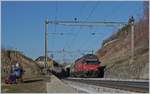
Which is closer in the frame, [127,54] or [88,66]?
[88,66]

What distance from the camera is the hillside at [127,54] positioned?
6330cm

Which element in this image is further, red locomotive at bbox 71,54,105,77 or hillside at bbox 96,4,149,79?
red locomotive at bbox 71,54,105,77

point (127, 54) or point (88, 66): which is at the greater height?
point (127, 54)

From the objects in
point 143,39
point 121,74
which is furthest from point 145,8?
point 121,74

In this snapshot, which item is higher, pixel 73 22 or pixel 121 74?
pixel 73 22

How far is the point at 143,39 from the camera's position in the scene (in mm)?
86188

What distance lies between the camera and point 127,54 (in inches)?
3506

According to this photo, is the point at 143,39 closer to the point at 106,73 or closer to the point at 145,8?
the point at 145,8

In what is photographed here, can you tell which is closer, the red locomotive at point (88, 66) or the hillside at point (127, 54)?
the hillside at point (127, 54)

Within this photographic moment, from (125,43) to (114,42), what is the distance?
14.5 metres

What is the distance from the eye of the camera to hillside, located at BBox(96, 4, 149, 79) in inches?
2492

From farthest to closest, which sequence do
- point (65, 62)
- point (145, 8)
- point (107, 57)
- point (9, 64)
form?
point (65, 62) → point (107, 57) → point (145, 8) → point (9, 64)

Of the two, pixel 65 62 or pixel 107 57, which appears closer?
pixel 107 57

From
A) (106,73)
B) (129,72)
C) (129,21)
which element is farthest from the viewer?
(106,73)
